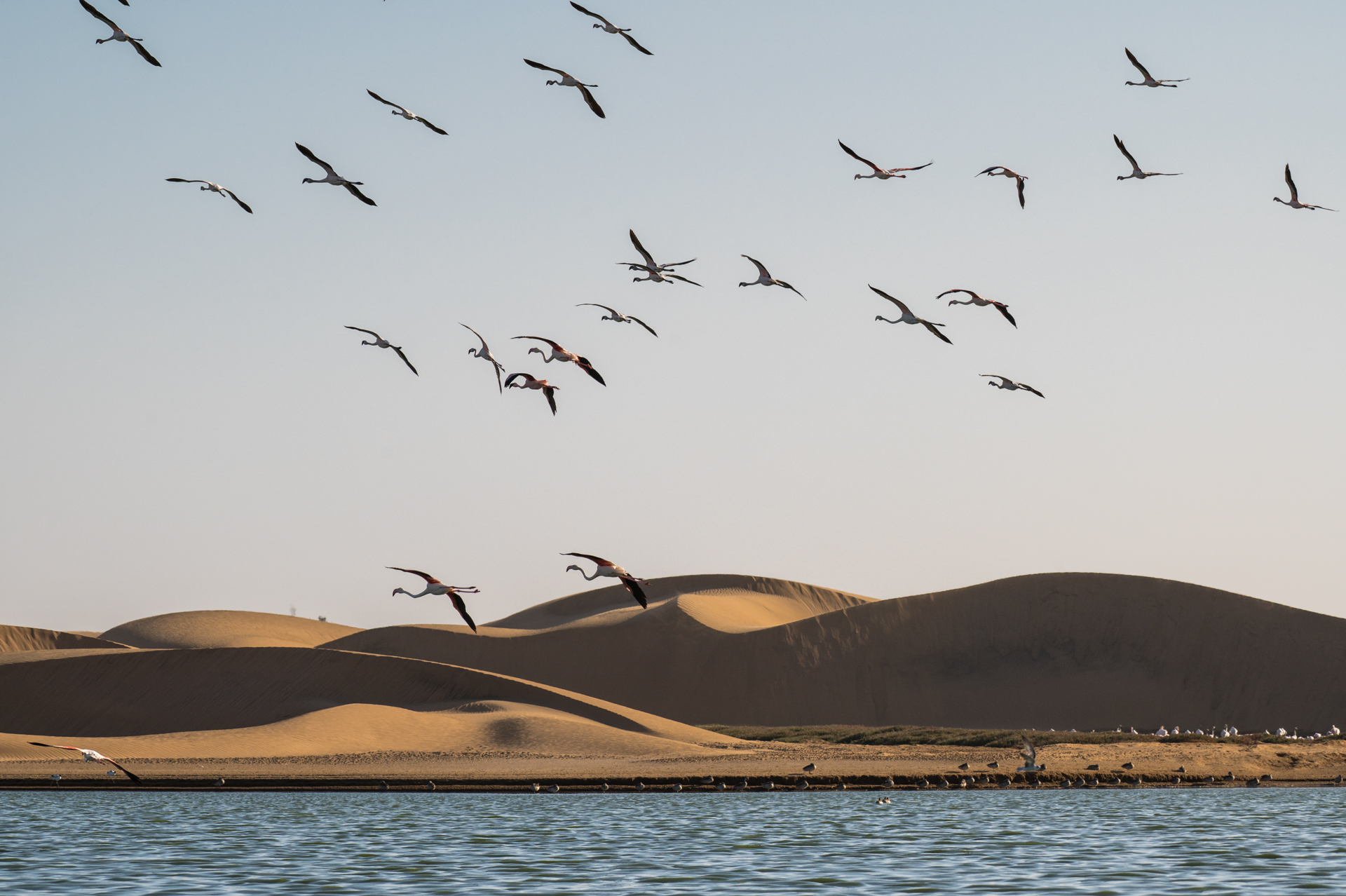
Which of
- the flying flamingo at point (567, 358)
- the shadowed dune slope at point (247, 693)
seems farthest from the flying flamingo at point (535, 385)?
the shadowed dune slope at point (247, 693)

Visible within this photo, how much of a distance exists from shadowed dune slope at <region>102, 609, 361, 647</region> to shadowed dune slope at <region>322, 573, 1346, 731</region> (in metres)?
28.3

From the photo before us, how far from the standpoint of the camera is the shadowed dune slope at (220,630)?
477 feet

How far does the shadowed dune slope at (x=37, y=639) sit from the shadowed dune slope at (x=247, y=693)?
3721 cm

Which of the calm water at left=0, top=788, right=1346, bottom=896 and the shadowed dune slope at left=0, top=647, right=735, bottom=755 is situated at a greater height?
the shadowed dune slope at left=0, top=647, right=735, bottom=755

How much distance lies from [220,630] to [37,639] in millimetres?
26178

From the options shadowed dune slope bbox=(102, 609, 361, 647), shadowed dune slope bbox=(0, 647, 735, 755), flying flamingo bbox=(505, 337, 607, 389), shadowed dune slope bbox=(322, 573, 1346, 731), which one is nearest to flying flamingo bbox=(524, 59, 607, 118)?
flying flamingo bbox=(505, 337, 607, 389)

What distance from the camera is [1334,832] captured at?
41.1 m

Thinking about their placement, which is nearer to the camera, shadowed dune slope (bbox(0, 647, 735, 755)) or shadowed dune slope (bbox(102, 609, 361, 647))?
shadowed dune slope (bbox(0, 647, 735, 755))

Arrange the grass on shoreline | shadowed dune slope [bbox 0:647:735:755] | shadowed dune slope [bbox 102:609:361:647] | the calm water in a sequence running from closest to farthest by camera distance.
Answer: the calm water → the grass on shoreline → shadowed dune slope [bbox 0:647:735:755] → shadowed dune slope [bbox 102:609:361:647]

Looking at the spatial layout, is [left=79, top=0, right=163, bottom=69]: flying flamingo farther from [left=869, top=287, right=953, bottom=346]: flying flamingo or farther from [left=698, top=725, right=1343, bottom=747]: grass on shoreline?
[left=698, top=725, right=1343, bottom=747]: grass on shoreline

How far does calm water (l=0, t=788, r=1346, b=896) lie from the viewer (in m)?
31.3

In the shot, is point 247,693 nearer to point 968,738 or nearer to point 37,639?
point 968,738

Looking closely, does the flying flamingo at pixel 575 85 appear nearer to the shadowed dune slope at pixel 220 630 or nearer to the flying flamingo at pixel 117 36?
the flying flamingo at pixel 117 36

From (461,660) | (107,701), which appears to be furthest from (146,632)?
(107,701)
